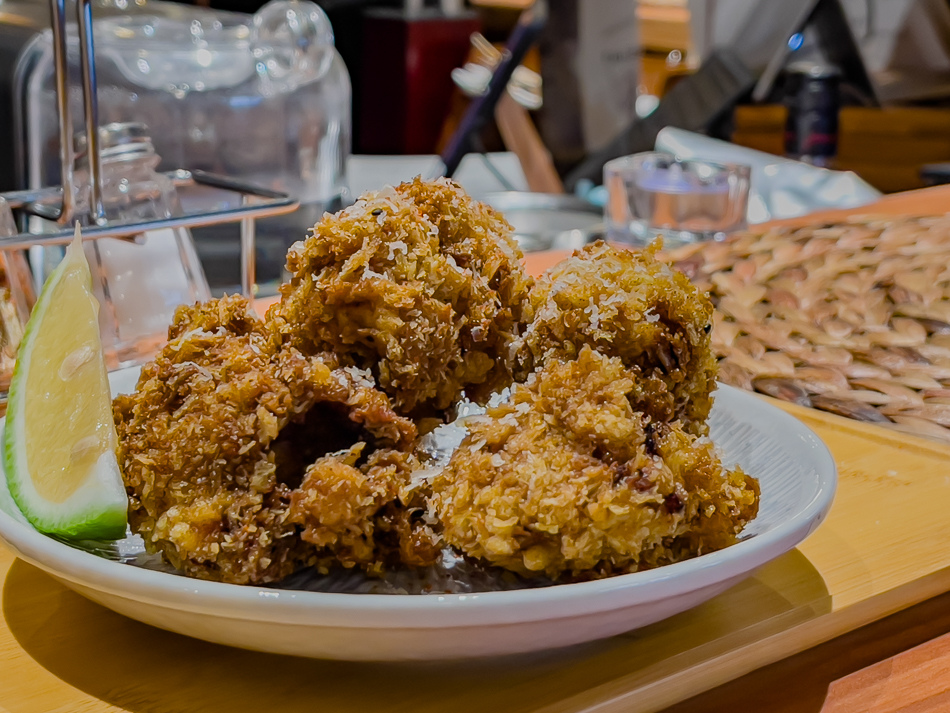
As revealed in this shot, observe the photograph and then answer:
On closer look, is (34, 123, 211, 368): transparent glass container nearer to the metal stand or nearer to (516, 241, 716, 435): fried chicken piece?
the metal stand

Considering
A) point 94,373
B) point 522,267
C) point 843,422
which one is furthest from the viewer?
point 843,422

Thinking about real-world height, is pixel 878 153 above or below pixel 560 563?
below

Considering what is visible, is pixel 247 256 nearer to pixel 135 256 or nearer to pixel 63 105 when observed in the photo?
pixel 135 256

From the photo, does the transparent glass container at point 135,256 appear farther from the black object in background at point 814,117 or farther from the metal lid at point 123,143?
the black object in background at point 814,117

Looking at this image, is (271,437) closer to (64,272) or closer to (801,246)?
(64,272)

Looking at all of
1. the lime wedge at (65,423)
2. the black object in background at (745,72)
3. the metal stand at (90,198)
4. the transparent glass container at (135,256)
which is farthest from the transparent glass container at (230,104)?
the black object in background at (745,72)

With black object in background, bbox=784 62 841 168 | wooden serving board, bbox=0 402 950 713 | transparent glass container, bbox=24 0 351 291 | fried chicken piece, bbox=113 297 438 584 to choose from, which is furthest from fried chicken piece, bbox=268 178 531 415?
black object in background, bbox=784 62 841 168

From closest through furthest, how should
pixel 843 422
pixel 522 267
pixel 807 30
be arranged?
pixel 522 267 < pixel 843 422 < pixel 807 30

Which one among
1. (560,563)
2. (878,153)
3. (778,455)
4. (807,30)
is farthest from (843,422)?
(878,153)
